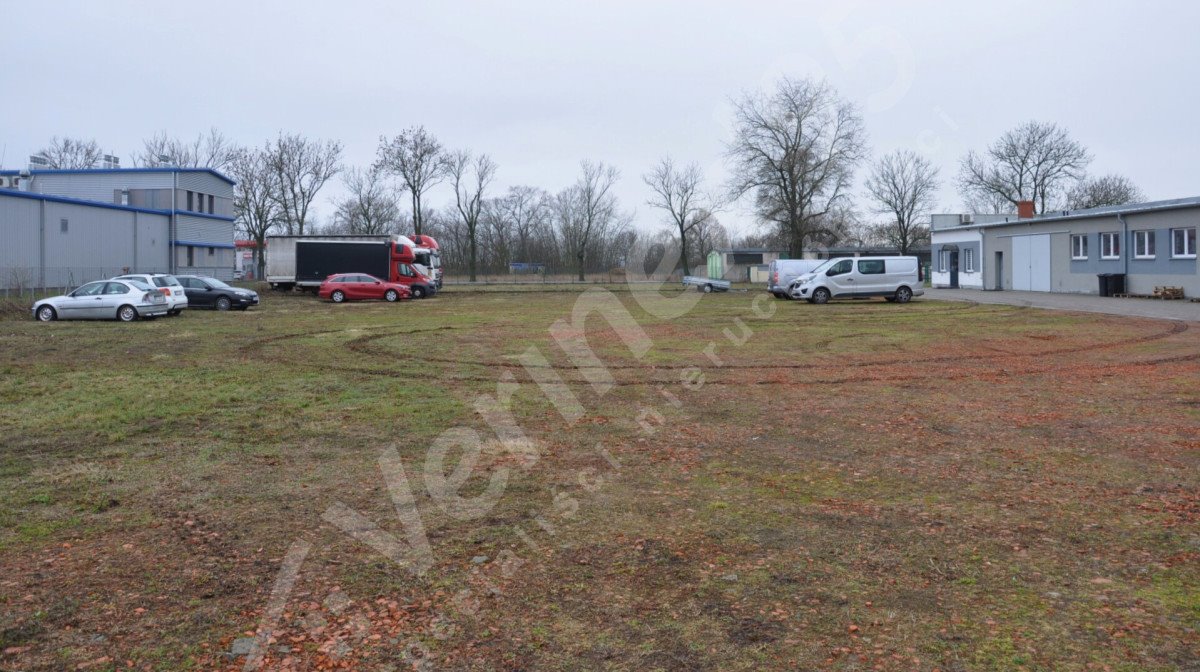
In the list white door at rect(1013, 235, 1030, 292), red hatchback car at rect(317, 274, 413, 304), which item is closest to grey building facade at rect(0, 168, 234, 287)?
red hatchback car at rect(317, 274, 413, 304)

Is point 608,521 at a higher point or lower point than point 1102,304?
lower

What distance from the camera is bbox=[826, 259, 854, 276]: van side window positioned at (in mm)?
36562

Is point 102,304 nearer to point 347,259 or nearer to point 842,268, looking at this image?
point 347,259

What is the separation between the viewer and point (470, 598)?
5.06 metres

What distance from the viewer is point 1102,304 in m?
31.2

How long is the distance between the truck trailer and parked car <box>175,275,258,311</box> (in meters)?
12.2

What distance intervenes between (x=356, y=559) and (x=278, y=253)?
151 ft

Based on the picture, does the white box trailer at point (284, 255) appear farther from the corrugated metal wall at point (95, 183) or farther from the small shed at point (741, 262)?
the small shed at point (741, 262)

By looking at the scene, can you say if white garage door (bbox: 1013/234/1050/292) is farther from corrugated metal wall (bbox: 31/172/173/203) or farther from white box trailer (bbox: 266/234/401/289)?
corrugated metal wall (bbox: 31/172/173/203)

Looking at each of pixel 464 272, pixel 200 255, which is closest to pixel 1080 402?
pixel 200 255

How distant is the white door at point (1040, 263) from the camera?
4178 cm

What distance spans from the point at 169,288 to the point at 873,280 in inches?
1065

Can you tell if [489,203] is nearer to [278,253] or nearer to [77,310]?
[278,253]

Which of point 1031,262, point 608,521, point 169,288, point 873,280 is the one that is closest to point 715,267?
point 1031,262
